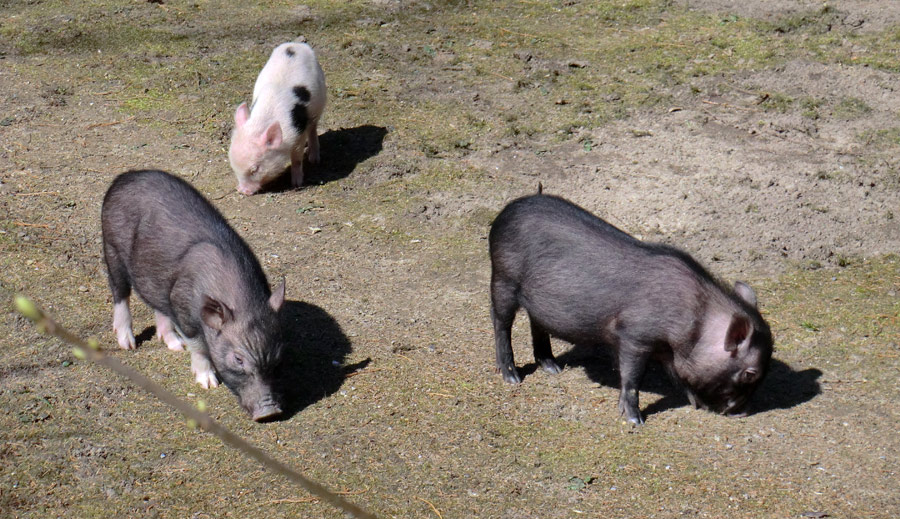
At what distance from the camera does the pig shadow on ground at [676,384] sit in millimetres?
5340

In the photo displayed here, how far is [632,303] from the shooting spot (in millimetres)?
5070

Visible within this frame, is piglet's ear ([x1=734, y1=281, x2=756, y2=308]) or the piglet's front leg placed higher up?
piglet's ear ([x1=734, y1=281, x2=756, y2=308])

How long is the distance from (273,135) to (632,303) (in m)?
4.22

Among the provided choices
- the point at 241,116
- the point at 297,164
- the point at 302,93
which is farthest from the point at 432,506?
the point at 241,116

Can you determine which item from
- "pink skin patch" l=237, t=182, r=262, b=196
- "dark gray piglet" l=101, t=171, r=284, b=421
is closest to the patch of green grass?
"dark gray piglet" l=101, t=171, r=284, b=421

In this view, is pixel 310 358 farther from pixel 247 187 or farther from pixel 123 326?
pixel 247 187

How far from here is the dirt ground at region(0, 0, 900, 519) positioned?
4.76m

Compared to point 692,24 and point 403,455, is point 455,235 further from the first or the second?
point 692,24

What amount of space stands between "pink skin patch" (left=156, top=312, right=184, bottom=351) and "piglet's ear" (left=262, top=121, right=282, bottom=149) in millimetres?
2494

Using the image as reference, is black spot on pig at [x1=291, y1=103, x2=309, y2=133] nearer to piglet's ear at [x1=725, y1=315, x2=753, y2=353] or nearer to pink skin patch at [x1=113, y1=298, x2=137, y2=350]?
pink skin patch at [x1=113, y1=298, x2=137, y2=350]

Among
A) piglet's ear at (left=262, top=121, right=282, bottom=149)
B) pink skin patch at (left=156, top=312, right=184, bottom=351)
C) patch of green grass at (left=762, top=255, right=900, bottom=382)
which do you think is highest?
piglet's ear at (left=262, top=121, right=282, bottom=149)

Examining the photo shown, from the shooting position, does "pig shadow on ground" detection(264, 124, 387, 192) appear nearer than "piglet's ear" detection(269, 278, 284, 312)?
No

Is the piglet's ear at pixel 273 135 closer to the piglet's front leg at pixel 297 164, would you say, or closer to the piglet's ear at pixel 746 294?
the piglet's front leg at pixel 297 164

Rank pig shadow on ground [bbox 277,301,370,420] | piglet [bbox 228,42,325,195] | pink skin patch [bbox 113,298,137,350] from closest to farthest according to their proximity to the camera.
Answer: pig shadow on ground [bbox 277,301,370,420] → pink skin patch [bbox 113,298,137,350] → piglet [bbox 228,42,325,195]
